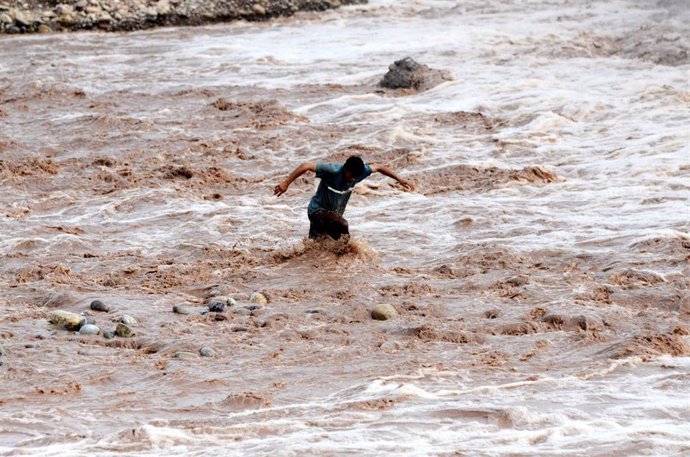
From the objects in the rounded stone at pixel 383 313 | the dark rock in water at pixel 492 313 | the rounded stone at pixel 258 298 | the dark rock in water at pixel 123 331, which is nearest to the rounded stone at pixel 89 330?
the dark rock in water at pixel 123 331

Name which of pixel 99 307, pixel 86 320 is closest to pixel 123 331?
pixel 86 320

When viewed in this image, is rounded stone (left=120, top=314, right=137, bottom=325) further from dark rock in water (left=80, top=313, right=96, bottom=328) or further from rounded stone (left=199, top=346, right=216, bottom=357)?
rounded stone (left=199, top=346, right=216, bottom=357)

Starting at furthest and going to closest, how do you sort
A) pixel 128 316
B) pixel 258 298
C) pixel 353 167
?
pixel 353 167
pixel 258 298
pixel 128 316

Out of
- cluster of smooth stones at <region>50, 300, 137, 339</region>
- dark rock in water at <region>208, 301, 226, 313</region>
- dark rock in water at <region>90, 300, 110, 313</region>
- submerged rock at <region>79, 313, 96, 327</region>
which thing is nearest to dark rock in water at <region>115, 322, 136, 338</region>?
cluster of smooth stones at <region>50, 300, 137, 339</region>

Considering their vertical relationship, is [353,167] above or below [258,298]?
above

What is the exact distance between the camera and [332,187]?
887cm

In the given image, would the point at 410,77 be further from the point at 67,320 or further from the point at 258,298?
the point at 67,320

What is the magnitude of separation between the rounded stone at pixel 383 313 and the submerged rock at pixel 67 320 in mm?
→ 1818

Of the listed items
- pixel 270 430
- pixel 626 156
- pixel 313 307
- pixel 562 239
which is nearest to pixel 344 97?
pixel 626 156

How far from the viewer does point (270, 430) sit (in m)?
5.70

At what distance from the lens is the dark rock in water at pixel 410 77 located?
16281mm

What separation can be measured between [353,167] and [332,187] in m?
0.32

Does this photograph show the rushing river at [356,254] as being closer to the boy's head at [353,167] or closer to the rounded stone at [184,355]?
the rounded stone at [184,355]

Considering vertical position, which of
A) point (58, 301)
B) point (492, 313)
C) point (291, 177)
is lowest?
point (492, 313)
